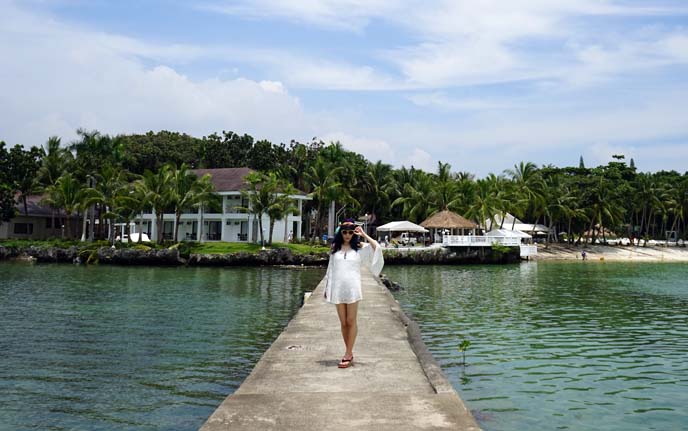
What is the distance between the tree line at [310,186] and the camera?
5550 cm

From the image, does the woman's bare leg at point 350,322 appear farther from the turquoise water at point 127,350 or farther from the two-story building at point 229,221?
the two-story building at point 229,221

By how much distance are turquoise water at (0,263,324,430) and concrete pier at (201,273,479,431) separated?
1.65 metres

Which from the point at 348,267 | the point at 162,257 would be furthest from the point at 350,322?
the point at 162,257

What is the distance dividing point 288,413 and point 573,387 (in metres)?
6.69

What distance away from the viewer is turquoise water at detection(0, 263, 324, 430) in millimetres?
9883

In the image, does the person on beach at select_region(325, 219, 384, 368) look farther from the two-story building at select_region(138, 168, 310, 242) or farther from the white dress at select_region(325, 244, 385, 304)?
the two-story building at select_region(138, 168, 310, 242)

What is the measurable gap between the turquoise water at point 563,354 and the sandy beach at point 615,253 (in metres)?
42.9

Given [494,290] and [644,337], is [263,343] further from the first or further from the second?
[494,290]

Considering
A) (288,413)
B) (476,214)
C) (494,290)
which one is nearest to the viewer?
(288,413)

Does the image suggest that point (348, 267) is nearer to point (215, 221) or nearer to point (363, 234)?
point (363, 234)

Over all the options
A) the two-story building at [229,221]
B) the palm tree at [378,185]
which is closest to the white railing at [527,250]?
the palm tree at [378,185]

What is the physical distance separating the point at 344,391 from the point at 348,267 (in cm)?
181

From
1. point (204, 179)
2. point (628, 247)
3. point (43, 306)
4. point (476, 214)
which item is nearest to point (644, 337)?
point (43, 306)

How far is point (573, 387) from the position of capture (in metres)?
11.4
